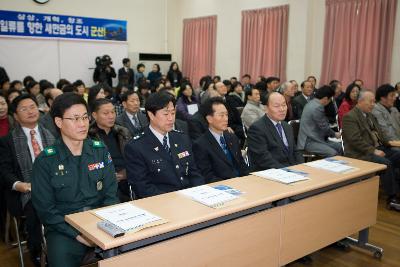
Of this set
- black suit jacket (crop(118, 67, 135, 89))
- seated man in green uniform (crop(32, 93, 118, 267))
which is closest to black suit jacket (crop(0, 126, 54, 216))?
seated man in green uniform (crop(32, 93, 118, 267))

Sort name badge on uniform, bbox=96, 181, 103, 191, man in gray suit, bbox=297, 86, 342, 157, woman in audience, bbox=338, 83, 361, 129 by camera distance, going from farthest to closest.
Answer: woman in audience, bbox=338, 83, 361, 129 < man in gray suit, bbox=297, 86, 342, 157 < name badge on uniform, bbox=96, 181, 103, 191

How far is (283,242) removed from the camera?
2426 mm

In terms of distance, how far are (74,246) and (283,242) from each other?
1274 millimetres

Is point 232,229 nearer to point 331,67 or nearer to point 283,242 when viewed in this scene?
point 283,242

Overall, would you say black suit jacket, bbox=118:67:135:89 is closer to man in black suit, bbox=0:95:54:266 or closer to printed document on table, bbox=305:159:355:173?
man in black suit, bbox=0:95:54:266

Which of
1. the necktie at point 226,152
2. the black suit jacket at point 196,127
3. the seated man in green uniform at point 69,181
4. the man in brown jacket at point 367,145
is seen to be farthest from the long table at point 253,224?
the black suit jacket at point 196,127

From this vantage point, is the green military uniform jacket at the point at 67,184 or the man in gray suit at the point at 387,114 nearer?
the green military uniform jacket at the point at 67,184

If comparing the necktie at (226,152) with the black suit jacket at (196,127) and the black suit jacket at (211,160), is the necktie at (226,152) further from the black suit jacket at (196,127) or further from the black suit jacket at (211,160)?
the black suit jacket at (196,127)

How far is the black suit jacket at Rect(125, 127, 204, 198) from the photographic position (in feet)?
8.46

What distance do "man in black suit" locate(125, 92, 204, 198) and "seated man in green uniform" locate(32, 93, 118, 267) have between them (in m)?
0.27

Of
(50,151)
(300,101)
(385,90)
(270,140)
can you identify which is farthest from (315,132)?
(50,151)

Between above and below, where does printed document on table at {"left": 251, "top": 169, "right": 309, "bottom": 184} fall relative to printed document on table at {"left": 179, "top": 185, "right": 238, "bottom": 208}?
above

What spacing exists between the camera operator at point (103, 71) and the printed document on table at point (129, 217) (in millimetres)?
9186

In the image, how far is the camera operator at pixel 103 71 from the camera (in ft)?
35.1
